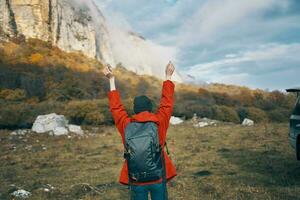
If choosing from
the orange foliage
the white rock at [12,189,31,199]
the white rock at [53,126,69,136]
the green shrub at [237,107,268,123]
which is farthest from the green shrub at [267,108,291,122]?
the white rock at [12,189,31,199]

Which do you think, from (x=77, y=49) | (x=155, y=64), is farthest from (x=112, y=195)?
(x=155, y=64)

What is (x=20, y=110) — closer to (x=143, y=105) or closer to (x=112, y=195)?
(x=112, y=195)

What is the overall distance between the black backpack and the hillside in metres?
30.9

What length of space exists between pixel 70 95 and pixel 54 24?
120 feet

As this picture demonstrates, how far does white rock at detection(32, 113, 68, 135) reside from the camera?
91.4ft

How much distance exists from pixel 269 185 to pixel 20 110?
98.8 ft

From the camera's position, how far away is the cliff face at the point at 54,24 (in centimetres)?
7938

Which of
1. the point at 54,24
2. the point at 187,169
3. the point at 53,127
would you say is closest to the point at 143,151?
the point at 187,169

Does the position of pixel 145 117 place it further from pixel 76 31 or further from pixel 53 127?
pixel 76 31

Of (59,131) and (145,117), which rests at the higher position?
(145,117)

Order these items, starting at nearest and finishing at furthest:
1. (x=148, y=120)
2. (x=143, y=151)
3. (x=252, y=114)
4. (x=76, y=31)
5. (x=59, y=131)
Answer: (x=143, y=151)
(x=148, y=120)
(x=59, y=131)
(x=252, y=114)
(x=76, y=31)

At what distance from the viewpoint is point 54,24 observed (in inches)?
3406

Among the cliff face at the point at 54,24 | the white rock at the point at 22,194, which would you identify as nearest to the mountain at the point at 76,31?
the cliff face at the point at 54,24

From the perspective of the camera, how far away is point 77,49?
307ft
